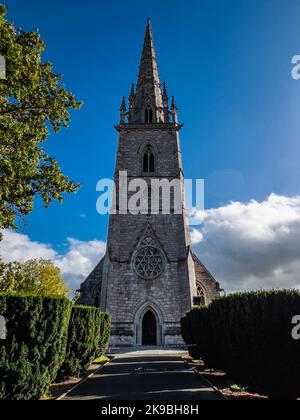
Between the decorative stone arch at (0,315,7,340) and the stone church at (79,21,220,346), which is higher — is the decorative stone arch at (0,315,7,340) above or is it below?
below

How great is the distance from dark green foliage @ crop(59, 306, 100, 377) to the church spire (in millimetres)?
27175

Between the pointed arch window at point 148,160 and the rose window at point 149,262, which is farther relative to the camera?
the pointed arch window at point 148,160

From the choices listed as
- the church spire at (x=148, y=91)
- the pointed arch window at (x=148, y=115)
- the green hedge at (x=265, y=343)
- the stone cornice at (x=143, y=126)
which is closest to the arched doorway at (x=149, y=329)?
the stone cornice at (x=143, y=126)

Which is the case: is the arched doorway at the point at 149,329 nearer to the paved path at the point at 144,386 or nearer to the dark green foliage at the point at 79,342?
the dark green foliage at the point at 79,342

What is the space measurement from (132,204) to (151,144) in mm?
7541

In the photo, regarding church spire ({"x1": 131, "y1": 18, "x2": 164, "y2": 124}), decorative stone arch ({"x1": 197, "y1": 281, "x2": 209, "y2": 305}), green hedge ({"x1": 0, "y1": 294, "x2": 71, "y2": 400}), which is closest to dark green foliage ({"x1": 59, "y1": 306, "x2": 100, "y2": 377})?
green hedge ({"x1": 0, "y1": 294, "x2": 71, "y2": 400})

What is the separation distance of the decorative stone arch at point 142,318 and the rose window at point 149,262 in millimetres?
2529

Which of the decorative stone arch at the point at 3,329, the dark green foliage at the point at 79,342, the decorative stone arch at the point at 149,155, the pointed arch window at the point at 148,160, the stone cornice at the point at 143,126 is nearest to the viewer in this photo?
the decorative stone arch at the point at 3,329

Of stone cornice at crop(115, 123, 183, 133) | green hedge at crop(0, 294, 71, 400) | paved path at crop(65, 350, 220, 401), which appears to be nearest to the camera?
green hedge at crop(0, 294, 71, 400)

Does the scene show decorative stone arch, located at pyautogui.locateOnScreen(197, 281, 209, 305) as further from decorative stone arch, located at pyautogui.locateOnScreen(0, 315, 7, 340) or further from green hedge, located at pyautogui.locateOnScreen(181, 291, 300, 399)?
decorative stone arch, located at pyautogui.locateOnScreen(0, 315, 7, 340)

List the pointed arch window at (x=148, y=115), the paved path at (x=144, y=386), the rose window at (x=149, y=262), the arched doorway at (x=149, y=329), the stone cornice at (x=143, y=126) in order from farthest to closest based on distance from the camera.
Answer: the pointed arch window at (x=148, y=115) → the stone cornice at (x=143, y=126) → the rose window at (x=149, y=262) → the arched doorway at (x=149, y=329) → the paved path at (x=144, y=386)

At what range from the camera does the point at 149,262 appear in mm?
29812

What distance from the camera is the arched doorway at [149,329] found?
28500mm

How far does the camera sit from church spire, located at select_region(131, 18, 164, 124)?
38156 mm
